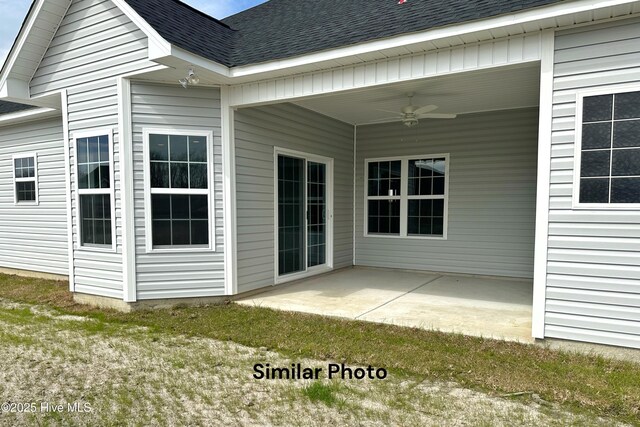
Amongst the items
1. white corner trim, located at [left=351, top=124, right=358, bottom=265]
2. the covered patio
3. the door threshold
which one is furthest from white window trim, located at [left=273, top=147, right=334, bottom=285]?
white corner trim, located at [left=351, top=124, right=358, bottom=265]

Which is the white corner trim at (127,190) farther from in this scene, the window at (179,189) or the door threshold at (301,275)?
the door threshold at (301,275)

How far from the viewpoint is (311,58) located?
437 cm

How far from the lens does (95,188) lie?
5.19 meters

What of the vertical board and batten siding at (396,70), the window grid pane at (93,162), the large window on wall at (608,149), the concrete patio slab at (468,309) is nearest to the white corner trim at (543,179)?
the vertical board and batten siding at (396,70)

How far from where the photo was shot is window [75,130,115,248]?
505 cm

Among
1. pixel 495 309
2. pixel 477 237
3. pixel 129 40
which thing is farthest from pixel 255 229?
pixel 477 237

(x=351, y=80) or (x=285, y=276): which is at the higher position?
(x=351, y=80)

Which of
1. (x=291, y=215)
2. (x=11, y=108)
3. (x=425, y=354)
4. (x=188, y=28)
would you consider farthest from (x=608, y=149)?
(x=11, y=108)

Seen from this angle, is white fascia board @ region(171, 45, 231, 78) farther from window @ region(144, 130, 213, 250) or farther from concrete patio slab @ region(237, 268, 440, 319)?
concrete patio slab @ region(237, 268, 440, 319)

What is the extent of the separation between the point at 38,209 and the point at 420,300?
7.22 metres

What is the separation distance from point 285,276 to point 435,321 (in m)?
2.74

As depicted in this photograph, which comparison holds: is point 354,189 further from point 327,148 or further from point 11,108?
point 11,108

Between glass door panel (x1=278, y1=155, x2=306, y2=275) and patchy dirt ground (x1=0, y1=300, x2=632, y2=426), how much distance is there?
2664 mm

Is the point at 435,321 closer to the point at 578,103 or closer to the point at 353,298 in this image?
the point at 353,298
